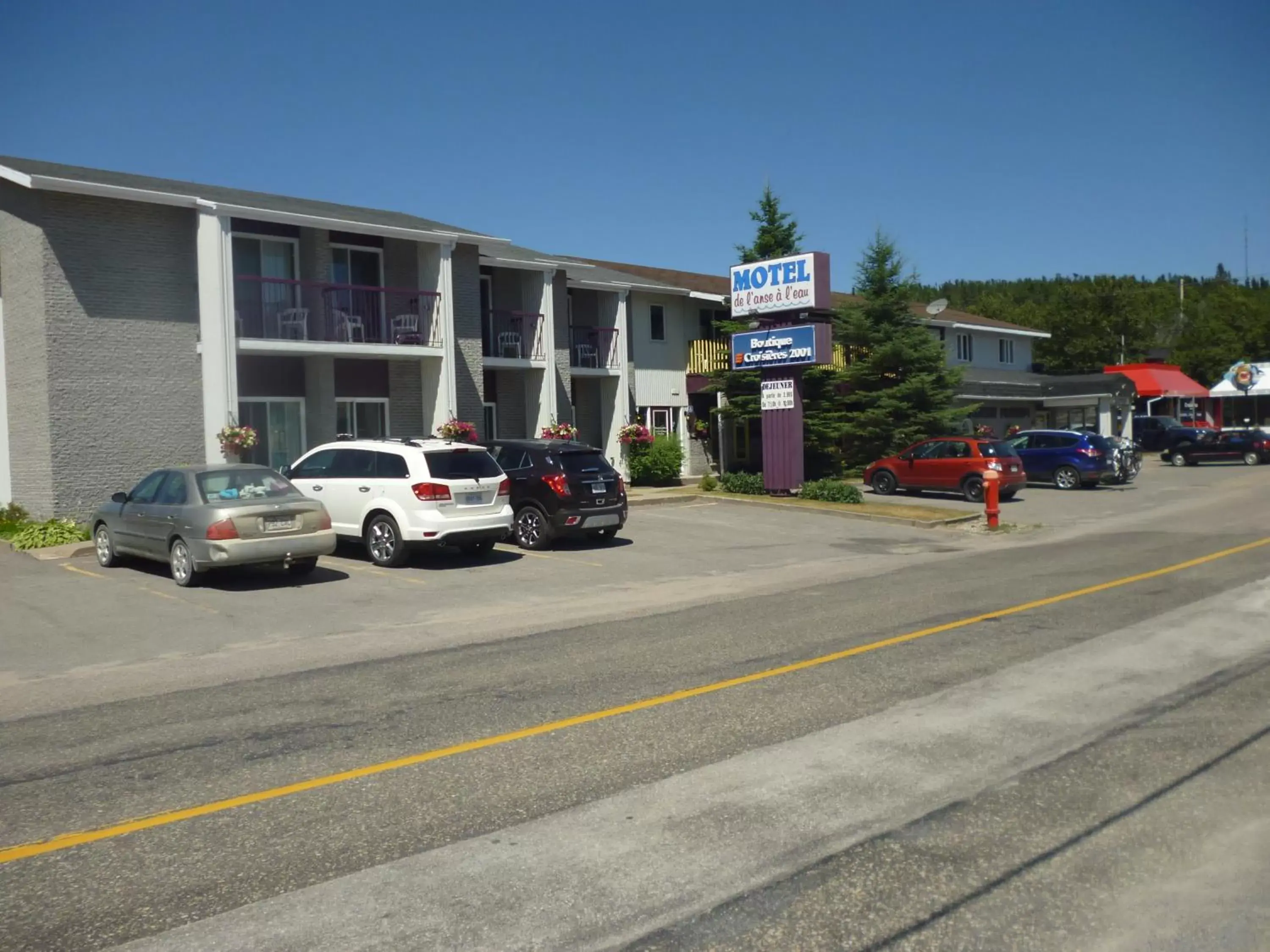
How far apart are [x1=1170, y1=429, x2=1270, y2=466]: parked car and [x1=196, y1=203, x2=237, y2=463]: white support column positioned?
37.3 metres

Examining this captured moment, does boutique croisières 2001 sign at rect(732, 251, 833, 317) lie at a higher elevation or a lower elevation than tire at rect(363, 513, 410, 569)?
higher

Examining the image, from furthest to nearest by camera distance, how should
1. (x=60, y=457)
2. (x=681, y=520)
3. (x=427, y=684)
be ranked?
1. (x=681, y=520)
2. (x=60, y=457)
3. (x=427, y=684)

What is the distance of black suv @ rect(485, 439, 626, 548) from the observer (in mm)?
18000

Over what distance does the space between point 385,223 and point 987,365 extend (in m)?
35.8

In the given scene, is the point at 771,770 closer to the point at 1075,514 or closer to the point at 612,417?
the point at 1075,514

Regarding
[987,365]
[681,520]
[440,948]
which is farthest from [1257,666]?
[987,365]

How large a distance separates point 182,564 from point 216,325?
8437 mm

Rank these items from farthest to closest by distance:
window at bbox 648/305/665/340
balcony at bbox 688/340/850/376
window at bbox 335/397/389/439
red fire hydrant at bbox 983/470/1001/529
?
balcony at bbox 688/340/850/376 → window at bbox 648/305/665/340 → window at bbox 335/397/389/439 → red fire hydrant at bbox 983/470/1001/529

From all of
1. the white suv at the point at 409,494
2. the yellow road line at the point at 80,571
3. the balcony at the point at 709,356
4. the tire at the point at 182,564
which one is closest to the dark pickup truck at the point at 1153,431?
the balcony at the point at 709,356

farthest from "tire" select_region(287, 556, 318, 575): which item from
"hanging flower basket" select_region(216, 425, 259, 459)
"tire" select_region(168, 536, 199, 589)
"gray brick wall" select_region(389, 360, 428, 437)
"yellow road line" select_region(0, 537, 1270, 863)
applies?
"gray brick wall" select_region(389, 360, 428, 437)

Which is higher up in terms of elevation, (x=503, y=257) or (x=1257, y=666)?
(x=503, y=257)

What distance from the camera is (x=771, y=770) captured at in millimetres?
6160

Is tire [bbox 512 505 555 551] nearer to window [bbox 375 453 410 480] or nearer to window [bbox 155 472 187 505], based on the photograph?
window [bbox 375 453 410 480]

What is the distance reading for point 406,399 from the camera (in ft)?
85.1
